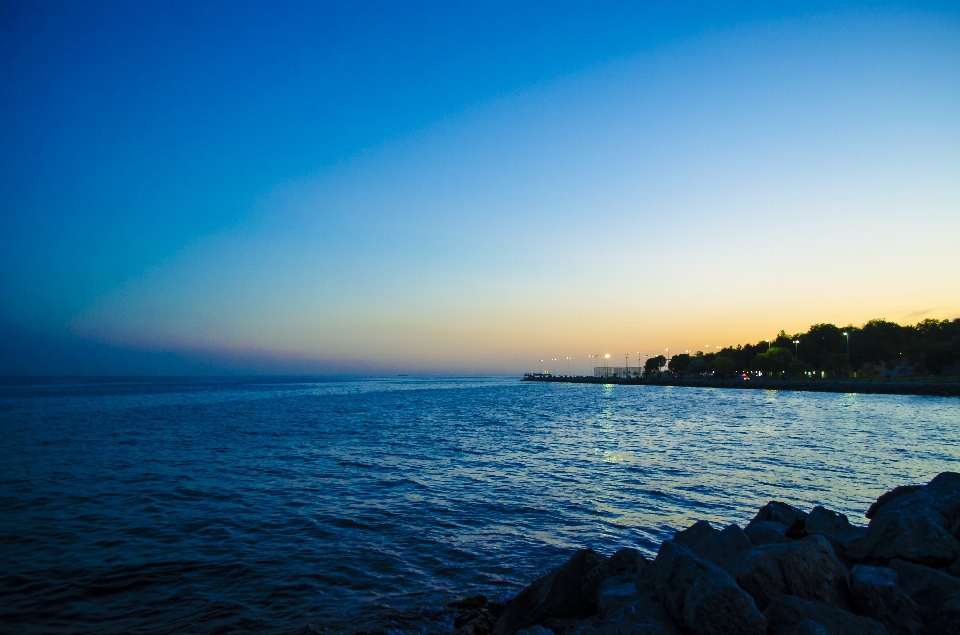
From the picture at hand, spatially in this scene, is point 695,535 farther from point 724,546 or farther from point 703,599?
point 703,599

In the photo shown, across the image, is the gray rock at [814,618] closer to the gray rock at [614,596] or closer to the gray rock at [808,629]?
the gray rock at [808,629]

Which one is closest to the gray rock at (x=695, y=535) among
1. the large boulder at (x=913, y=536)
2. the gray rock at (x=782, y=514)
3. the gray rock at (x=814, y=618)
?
the gray rock at (x=782, y=514)

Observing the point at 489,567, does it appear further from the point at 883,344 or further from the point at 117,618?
the point at 883,344

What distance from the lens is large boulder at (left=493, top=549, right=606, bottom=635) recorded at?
317 inches

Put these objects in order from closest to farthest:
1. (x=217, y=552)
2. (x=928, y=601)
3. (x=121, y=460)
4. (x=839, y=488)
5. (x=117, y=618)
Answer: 1. (x=928, y=601)
2. (x=117, y=618)
3. (x=217, y=552)
4. (x=839, y=488)
5. (x=121, y=460)

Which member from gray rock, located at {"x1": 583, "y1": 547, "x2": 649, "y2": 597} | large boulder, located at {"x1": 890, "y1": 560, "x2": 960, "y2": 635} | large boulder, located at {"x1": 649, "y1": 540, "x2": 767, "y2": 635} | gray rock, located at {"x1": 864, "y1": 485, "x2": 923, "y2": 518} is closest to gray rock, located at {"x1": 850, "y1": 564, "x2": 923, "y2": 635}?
large boulder, located at {"x1": 890, "y1": 560, "x2": 960, "y2": 635}

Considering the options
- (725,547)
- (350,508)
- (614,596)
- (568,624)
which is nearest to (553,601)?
(568,624)

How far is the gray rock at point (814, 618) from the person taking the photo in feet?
18.7

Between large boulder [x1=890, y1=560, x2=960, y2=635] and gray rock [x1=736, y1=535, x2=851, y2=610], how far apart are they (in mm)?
773

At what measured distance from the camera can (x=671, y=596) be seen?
6605 mm

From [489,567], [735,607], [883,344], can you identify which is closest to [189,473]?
[489,567]

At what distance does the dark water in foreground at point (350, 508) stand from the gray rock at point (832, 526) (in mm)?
3799

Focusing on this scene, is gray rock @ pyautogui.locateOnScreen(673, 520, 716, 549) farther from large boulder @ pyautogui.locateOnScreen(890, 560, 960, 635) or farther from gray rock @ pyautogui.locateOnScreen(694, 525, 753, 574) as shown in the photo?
large boulder @ pyautogui.locateOnScreen(890, 560, 960, 635)

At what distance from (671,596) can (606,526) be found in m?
8.57
